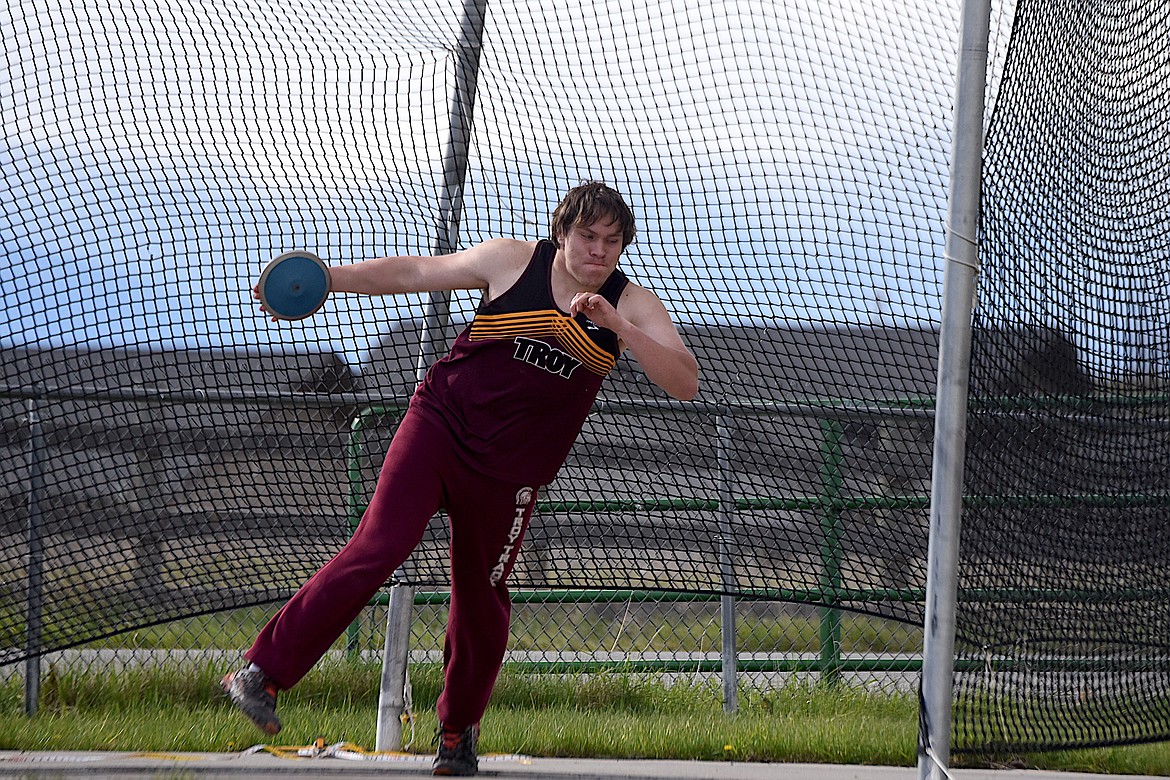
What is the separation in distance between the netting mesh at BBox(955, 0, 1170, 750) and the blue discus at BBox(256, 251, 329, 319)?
202 centimetres

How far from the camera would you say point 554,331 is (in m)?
3.19

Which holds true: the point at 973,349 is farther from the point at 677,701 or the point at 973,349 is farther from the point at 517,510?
the point at 677,701

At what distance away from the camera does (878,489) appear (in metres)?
5.35

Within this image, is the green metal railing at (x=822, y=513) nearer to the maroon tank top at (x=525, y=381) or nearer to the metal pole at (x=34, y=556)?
the maroon tank top at (x=525, y=381)

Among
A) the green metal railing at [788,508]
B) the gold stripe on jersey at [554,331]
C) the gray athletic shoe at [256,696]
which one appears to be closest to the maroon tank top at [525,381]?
the gold stripe on jersey at [554,331]

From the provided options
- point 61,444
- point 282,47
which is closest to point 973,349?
point 282,47

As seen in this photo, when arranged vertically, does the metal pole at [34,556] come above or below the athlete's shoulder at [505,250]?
below

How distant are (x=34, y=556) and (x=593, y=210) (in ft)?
9.80

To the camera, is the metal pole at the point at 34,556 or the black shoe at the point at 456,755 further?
the metal pole at the point at 34,556

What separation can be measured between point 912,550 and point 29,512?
3976 mm

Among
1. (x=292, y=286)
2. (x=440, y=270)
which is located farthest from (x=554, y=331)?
(x=292, y=286)

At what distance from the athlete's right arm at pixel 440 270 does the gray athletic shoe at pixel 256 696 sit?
1.14m

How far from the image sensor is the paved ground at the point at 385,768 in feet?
11.7

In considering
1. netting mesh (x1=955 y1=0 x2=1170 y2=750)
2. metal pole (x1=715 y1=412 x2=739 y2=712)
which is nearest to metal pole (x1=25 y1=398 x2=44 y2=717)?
metal pole (x1=715 y1=412 x2=739 y2=712)
